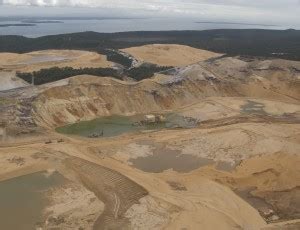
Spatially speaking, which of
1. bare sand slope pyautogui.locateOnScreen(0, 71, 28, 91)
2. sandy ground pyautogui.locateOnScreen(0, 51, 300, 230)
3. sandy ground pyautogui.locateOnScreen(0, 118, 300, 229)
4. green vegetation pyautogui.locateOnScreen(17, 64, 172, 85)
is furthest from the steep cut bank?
sandy ground pyautogui.locateOnScreen(0, 118, 300, 229)

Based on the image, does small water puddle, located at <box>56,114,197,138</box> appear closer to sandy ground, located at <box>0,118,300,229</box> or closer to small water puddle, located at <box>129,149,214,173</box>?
sandy ground, located at <box>0,118,300,229</box>

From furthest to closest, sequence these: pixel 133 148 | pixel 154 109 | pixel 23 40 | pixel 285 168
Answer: pixel 23 40
pixel 154 109
pixel 133 148
pixel 285 168

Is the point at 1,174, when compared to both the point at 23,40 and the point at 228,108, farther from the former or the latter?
the point at 23,40

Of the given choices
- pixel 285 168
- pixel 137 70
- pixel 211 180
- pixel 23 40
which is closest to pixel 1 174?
pixel 211 180

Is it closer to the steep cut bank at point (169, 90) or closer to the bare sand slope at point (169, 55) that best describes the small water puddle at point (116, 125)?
the steep cut bank at point (169, 90)

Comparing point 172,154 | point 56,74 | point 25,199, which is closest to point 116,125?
point 172,154

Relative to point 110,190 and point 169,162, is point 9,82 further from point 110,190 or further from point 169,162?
point 110,190

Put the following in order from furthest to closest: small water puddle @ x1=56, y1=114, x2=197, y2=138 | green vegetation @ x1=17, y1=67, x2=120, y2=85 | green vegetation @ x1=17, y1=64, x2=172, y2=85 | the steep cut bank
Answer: green vegetation @ x1=17, y1=64, x2=172, y2=85
green vegetation @ x1=17, y1=67, x2=120, y2=85
the steep cut bank
small water puddle @ x1=56, y1=114, x2=197, y2=138
